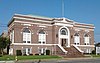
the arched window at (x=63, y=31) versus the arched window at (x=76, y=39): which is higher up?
the arched window at (x=63, y=31)

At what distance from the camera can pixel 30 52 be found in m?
49.0

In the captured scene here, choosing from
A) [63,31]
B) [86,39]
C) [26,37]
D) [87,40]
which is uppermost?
[63,31]

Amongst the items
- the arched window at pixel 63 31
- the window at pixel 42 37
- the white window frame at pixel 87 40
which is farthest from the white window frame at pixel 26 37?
the white window frame at pixel 87 40

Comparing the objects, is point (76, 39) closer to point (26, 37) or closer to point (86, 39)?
point (86, 39)

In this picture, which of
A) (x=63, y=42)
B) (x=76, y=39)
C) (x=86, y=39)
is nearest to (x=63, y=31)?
(x=63, y=42)

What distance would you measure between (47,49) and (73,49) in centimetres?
696

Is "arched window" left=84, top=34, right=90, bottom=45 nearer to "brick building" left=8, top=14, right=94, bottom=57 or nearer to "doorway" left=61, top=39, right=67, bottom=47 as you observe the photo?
"brick building" left=8, top=14, right=94, bottom=57

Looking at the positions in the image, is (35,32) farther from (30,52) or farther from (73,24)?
(73,24)

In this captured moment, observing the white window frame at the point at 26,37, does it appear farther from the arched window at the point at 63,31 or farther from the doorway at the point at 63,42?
the doorway at the point at 63,42

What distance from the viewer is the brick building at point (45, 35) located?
4791 cm

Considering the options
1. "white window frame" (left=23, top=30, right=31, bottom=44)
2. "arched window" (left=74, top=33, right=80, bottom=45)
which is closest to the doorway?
"arched window" (left=74, top=33, right=80, bottom=45)

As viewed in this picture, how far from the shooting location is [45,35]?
51.8m

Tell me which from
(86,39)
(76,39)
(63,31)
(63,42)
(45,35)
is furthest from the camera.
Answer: (86,39)

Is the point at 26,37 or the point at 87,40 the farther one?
the point at 87,40
